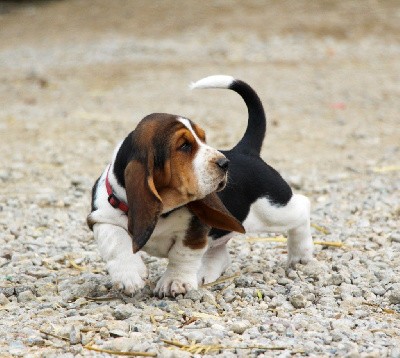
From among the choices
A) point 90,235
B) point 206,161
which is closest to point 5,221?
point 90,235

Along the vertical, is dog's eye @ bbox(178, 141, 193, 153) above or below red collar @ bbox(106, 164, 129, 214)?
above

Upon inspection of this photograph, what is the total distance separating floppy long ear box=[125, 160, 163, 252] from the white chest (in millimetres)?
292

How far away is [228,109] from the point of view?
1297cm

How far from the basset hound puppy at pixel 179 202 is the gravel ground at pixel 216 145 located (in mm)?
200

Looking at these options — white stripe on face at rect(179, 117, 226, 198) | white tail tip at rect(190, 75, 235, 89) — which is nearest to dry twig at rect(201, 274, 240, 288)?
Answer: white stripe on face at rect(179, 117, 226, 198)

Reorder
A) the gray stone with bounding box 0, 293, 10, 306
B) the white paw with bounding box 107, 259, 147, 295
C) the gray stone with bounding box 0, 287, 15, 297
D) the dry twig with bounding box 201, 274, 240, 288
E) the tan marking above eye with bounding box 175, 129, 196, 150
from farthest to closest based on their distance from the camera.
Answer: the dry twig with bounding box 201, 274, 240, 288, the gray stone with bounding box 0, 287, 15, 297, the gray stone with bounding box 0, 293, 10, 306, the white paw with bounding box 107, 259, 147, 295, the tan marking above eye with bounding box 175, 129, 196, 150

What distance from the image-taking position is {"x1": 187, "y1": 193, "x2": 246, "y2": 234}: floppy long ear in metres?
4.59

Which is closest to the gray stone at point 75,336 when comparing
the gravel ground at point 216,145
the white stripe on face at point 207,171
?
the gravel ground at point 216,145

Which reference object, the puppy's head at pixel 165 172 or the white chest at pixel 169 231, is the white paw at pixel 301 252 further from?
the puppy's head at pixel 165 172

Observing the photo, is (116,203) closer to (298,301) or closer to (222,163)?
(222,163)

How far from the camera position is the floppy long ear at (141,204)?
4273 millimetres

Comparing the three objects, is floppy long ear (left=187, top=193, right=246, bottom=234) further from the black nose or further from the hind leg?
the hind leg

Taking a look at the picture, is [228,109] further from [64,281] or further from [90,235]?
[64,281]

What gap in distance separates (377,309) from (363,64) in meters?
12.9
